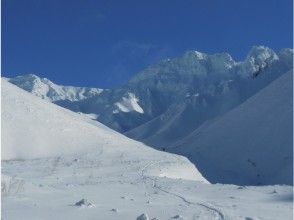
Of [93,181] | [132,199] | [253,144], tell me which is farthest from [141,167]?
[253,144]

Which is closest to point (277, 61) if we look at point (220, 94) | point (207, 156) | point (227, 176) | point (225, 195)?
point (220, 94)

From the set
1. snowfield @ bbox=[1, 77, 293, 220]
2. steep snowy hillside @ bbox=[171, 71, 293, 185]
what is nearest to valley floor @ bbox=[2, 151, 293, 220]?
snowfield @ bbox=[1, 77, 293, 220]

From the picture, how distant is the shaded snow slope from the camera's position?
4069cm

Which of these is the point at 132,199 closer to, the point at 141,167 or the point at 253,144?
the point at 141,167

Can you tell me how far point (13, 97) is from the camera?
49.7 meters

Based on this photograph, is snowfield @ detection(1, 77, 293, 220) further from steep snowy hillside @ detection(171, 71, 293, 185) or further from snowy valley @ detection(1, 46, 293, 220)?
steep snowy hillside @ detection(171, 71, 293, 185)

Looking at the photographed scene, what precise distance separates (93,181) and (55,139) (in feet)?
52.5

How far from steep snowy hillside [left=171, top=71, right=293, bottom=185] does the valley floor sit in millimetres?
27047

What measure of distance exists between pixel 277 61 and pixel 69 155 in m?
157

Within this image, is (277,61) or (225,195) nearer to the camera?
(225,195)

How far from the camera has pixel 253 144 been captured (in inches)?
2857

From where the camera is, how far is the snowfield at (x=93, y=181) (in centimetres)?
1759

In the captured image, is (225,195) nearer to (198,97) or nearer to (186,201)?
(186,201)

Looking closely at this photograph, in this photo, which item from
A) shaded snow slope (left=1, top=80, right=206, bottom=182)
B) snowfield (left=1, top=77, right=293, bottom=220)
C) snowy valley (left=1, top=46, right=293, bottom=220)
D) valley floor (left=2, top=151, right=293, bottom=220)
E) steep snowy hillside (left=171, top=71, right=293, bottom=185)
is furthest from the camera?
steep snowy hillside (left=171, top=71, right=293, bottom=185)
